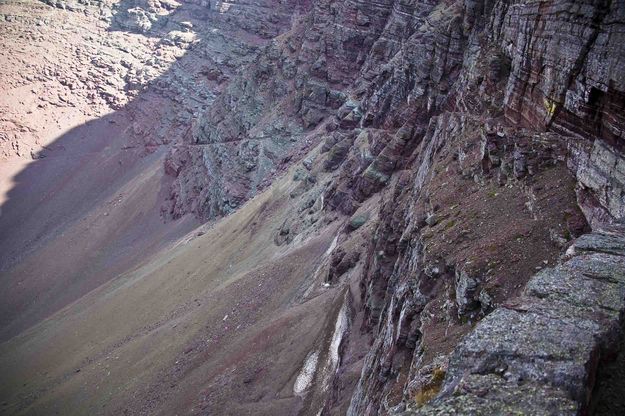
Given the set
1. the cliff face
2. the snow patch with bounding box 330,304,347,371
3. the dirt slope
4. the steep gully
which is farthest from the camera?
the dirt slope

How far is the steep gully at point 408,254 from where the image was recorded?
9836mm

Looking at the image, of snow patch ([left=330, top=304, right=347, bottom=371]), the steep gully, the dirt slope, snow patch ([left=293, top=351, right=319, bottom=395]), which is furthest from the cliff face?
the dirt slope

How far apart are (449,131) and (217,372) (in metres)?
20.7

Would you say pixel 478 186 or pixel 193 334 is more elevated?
pixel 478 186

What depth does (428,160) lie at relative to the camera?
88.4 feet

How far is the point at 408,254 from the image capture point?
20.7m

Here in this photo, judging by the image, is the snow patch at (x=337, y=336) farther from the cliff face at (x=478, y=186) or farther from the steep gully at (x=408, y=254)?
the cliff face at (x=478, y=186)

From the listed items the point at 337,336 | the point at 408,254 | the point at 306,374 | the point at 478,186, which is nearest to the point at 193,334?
the point at 306,374

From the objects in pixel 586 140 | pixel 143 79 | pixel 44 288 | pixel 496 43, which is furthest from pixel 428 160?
pixel 143 79

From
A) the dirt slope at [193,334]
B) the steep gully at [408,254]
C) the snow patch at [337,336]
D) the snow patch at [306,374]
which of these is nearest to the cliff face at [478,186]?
the steep gully at [408,254]

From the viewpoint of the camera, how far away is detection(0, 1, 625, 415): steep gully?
32.3 feet

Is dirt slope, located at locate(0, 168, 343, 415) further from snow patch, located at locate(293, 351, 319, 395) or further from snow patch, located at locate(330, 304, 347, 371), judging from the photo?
snow patch, located at locate(330, 304, 347, 371)

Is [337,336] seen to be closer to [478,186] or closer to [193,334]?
[478,186]

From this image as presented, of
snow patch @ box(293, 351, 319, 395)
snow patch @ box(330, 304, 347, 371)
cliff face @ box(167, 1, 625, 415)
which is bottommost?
snow patch @ box(293, 351, 319, 395)
